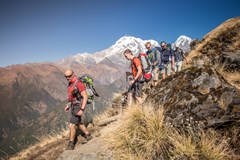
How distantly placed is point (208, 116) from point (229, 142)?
73 centimetres

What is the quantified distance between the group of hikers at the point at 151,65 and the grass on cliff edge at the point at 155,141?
189 cm

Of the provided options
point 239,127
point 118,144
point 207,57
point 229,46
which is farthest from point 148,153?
point 229,46

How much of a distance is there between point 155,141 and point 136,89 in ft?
12.0

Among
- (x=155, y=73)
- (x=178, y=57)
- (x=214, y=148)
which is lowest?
(x=214, y=148)

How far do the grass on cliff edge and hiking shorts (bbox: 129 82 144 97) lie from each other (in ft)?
7.14

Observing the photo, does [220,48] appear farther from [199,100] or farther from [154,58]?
[199,100]

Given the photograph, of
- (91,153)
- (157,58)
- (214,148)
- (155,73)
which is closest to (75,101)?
(91,153)

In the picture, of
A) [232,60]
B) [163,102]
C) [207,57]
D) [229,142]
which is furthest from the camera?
[207,57]

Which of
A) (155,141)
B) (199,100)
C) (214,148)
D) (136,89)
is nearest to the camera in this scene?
(214,148)

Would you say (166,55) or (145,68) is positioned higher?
(166,55)

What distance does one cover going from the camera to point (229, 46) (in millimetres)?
15344

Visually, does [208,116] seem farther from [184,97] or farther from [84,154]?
[84,154]

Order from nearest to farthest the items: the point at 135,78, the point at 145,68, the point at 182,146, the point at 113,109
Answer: the point at 182,146 → the point at 135,78 → the point at 145,68 → the point at 113,109

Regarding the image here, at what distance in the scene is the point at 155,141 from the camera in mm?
5328
